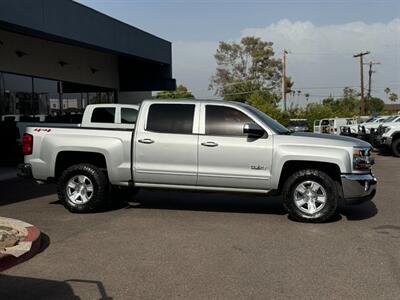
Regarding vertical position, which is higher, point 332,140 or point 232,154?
point 332,140

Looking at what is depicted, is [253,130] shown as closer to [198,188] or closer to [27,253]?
[198,188]

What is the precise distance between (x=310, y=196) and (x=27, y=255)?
425 centimetres

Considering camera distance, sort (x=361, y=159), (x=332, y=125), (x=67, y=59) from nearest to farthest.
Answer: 1. (x=361, y=159)
2. (x=67, y=59)
3. (x=332, y=125)

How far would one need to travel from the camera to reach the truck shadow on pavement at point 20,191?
1047cm

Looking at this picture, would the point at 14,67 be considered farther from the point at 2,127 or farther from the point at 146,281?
the point at 146,281

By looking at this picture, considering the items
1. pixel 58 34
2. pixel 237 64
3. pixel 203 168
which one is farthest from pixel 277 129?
pixel 237 64

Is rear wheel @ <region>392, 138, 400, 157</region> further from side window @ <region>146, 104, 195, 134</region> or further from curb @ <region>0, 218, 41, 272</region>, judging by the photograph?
curb @ <region>0, 218, 41, 272</region>

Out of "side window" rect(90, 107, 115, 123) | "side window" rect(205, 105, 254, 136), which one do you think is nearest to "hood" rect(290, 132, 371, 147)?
"side window" rect(205, 105, 254, 136)

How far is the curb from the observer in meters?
5.73

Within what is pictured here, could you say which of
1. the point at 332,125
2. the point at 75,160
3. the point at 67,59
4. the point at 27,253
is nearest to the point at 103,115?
the point at 75,160

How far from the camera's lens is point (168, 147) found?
8438mm

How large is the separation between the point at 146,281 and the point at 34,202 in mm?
5374

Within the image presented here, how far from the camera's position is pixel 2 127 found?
1684 centimetres

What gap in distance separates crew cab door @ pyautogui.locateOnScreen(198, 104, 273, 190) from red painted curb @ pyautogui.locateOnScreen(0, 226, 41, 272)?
108 inches
